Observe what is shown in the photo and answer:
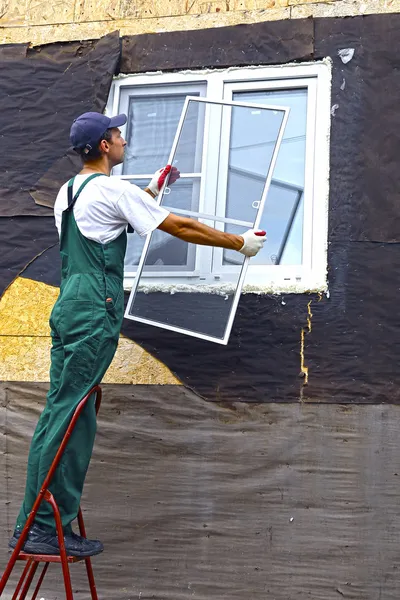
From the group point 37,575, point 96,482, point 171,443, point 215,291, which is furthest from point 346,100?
point 37,575

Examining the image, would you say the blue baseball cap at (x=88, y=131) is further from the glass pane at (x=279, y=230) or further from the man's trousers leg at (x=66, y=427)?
the glass pane at (x=279, y=230)

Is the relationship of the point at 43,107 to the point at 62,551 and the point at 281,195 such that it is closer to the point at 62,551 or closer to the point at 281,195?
the point at 281,195

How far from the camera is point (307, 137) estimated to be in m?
4.70

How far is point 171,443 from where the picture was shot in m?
4.49

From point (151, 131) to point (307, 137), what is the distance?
3.02 feet

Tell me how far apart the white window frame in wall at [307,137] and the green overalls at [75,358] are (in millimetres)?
930

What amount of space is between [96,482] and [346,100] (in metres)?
2.47

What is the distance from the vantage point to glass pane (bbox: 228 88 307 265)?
4590 mm

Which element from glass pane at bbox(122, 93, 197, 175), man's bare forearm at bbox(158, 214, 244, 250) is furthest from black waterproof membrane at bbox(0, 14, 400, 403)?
man's bare forearm at bbox(158, 214, 244, 250)

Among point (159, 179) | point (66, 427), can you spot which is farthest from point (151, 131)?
point (66, 427)

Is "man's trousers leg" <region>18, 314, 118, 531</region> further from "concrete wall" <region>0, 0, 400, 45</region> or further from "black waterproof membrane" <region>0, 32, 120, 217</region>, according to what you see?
"concrete wall" <region>0, 0, 400, 45</region>

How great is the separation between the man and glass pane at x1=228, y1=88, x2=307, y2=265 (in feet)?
1.96

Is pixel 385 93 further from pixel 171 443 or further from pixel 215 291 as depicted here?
pixel 171 443

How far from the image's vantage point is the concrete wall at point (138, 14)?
15.6 feet
